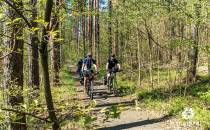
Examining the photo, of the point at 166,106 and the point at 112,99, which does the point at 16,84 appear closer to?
the point at 166,106

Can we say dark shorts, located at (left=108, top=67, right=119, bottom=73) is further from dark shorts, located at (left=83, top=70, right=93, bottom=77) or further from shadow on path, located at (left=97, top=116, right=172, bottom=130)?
shadow on path, located at (left=97, top=116, right=172, bottom=130)

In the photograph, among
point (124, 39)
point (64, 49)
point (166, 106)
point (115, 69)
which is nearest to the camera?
point (166, 106)

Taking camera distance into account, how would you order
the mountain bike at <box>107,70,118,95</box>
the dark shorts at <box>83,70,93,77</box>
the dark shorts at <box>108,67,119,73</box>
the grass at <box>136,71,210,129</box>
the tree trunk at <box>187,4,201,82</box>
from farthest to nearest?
1. the mountain bike at <box>107,70,118,95</box>
2. the dark shorts at <box>108,67,119,73</box>
3. the tree trunk at <box>187,4,201,82</box>
4. the dark shorts at <box>83,70,93,77</box>
5. the grass at <box>136,71,210,129</box>

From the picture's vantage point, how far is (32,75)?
52.6ft

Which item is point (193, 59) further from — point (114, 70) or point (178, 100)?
point (178, 100)

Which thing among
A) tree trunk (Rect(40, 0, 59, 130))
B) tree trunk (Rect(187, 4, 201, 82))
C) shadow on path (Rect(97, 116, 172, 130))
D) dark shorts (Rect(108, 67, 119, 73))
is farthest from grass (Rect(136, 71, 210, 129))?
tree trunk (Rect(40, 0, 59, 130))

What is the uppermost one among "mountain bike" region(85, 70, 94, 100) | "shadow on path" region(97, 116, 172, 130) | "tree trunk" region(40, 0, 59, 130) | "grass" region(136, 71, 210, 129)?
"tree trunk" region(40, 0, 59, 130)

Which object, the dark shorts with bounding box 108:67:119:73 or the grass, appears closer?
the grass

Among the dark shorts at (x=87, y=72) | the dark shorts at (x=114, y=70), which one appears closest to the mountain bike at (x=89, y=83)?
the dark shorts at (x=87, y=72)

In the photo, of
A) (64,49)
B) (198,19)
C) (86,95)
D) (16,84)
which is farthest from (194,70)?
(64,49)

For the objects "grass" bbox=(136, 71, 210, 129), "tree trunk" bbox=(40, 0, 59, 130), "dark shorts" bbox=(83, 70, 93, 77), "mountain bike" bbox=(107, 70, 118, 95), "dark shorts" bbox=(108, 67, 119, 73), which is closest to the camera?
"tree trunk" bbox=(40, 0, 59, 130)

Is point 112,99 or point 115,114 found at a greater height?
point 115,114

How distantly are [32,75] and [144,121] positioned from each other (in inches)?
199

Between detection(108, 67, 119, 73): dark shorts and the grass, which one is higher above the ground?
detection(108, 67, 119, 73): dark shorts
